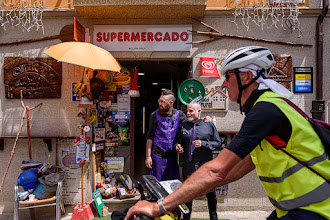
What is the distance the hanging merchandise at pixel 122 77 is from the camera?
213 inches

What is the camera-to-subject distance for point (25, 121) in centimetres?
505

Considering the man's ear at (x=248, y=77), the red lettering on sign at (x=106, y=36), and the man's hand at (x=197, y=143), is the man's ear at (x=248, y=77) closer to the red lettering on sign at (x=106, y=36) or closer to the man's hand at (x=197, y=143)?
the man's hand at (x=197, y=143)

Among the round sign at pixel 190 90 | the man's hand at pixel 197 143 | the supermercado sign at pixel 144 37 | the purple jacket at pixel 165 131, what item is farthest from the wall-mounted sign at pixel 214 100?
the man's hand at pixel 197 143

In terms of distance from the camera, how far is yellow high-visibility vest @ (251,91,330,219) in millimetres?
1220

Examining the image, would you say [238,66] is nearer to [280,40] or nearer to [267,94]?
[267,94]

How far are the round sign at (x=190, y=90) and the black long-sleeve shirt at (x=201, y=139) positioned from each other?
925 millimetres

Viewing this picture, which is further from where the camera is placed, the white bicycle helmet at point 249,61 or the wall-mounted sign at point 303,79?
the wall-mounted sign at point 303,79

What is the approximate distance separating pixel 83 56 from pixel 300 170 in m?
3.65

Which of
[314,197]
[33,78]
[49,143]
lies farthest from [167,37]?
[314,197]

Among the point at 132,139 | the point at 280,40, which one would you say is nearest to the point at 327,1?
the point at 280,40

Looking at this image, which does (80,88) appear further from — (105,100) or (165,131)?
(165,131)

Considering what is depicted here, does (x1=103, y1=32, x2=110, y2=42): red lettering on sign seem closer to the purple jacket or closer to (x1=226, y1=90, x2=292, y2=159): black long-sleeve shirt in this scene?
the purple jacket

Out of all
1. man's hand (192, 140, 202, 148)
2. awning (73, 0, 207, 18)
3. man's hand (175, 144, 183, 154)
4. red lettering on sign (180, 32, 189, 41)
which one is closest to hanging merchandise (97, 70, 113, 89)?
awning (73, 0, 207, 18)

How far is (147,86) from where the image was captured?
28.3 feet
